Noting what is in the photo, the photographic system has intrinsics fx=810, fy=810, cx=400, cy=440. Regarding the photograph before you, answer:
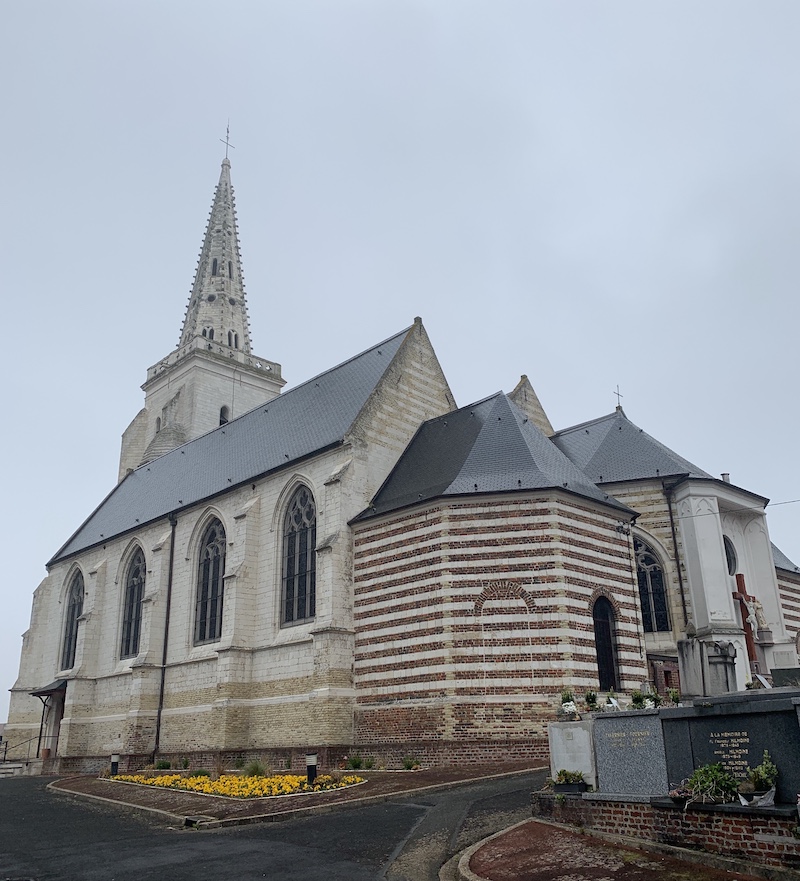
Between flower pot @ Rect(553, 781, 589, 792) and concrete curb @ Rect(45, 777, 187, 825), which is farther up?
flower pot @ Rect(553, 781, 589, 792)

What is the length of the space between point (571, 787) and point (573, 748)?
0.52 meters

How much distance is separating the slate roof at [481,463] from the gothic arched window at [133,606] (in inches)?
580

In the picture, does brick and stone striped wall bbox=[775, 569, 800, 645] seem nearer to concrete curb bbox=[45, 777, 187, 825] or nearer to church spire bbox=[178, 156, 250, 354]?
concrete curb bbox=[45, 777, 187, 825]

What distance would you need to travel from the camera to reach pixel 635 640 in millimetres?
23094

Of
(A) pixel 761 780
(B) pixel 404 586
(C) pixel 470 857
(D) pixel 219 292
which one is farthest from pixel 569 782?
(D) pixel 219 292

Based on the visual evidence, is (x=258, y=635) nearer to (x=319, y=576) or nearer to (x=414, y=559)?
(x=319, y=576)

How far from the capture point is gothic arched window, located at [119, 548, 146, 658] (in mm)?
34438

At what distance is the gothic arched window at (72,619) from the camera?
3890 cm

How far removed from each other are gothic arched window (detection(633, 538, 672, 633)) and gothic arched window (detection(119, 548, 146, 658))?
20533 millimetres

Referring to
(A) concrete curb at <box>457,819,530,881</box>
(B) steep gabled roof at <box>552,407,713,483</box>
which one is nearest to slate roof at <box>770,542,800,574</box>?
(B) steep gabled roof at <box>552,407,713,483</box>

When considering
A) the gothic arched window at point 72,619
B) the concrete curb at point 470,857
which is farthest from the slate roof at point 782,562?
the gothic arched window at point 72,619

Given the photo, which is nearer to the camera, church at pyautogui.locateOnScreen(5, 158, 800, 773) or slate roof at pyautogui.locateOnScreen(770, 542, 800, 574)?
church at pyautogui.locateOnScreen(5, 158, 800, 773)

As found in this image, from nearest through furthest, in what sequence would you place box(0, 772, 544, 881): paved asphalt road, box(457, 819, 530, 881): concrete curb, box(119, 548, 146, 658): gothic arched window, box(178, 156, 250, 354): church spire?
box(457, 819, 530, 881): concrete curb < box(0, 772, 544, 881): paved asphalt road < box(119, 548, 146, 658): gothic arched window < box(178, 156, 250, 354): church spire

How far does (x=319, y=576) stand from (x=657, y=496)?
11420 mm
